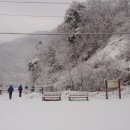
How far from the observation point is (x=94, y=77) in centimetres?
3903

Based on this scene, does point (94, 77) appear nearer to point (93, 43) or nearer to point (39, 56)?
point (93, 43)

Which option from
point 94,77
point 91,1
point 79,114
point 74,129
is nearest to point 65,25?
point 91,1

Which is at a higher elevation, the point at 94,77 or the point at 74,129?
the point at 94,77

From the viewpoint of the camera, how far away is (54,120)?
14.8 meters

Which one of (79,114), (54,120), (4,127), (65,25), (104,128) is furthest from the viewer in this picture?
(65,25)

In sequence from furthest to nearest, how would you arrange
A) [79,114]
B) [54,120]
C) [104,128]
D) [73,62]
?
1. [73,62]
2. [79,114]
3. [54,120]
4. [104,128]

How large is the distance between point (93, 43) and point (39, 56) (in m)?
14.2

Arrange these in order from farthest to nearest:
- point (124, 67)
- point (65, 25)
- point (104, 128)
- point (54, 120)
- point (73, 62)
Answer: point (65, 25) < point (73, 62) < point (124, 67) < point (54, 120) < point (104, 128)

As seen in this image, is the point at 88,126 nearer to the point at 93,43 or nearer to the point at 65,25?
the point at 93,43

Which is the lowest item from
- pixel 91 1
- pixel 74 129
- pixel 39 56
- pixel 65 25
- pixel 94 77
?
pixel 74 129

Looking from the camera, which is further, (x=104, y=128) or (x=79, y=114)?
(x=79, y=114)

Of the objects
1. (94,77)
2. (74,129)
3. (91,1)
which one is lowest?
(74,129)

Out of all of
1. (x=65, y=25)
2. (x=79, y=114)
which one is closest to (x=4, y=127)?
(x=79, y=114)

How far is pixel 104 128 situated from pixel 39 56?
49.3m
